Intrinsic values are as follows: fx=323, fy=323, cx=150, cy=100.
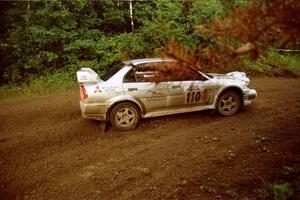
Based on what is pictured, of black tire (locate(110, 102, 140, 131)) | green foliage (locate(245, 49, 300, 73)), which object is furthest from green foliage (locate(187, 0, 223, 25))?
black tire (locate(110, 102, 140, 131))

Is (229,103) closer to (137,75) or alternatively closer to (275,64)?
(137,75)

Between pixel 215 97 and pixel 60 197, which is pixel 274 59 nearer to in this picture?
pixel 215 97

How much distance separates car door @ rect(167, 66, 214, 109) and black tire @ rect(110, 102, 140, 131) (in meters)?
0.91

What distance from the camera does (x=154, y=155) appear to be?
674 centimetres

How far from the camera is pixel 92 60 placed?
14.4 meters

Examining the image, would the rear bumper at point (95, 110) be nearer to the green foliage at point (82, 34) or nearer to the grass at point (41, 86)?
the grass at point (41, 86)

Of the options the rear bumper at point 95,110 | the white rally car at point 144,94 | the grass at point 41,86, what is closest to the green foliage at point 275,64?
the white rally car at point 144,94

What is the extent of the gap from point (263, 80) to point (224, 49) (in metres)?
10.0

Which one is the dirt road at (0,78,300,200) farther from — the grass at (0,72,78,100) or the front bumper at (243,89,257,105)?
the grass at (0,72,78,100)

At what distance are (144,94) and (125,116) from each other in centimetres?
72

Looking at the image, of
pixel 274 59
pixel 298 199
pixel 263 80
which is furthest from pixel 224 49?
pixel 274 59

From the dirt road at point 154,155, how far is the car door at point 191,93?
52 cm

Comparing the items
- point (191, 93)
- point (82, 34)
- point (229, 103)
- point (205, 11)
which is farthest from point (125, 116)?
point (205, 11)

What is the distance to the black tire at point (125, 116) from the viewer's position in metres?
7.90
